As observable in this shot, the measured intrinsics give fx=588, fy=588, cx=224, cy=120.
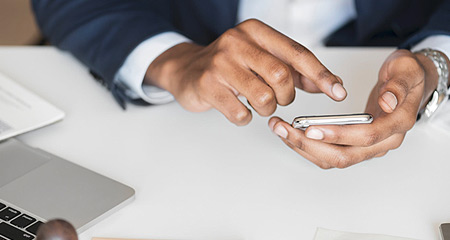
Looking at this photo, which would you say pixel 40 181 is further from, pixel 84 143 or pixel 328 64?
pixel 328 64

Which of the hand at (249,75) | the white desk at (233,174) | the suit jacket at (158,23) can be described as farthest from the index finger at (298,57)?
the suit jacket at (158,23)

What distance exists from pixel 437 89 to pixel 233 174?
320 millimetres

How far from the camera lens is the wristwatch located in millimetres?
781

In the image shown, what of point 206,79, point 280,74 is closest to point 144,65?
point 206,79

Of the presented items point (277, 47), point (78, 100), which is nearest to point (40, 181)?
point (78, 100)

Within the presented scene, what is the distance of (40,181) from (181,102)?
23cm

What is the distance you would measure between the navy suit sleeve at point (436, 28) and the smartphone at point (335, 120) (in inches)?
13.1

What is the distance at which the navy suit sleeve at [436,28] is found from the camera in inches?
35.5

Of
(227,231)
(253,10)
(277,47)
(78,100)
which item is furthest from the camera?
(253,10)

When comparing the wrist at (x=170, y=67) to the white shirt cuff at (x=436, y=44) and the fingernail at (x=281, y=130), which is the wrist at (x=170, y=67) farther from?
the white shirt cuff at (x=436, y=44)

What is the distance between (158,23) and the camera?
0.91 meters

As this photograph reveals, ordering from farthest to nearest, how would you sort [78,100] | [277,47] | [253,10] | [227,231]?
[253,10] → [78,100] → [277,47] → [227,231]

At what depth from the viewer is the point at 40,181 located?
0.66 metres

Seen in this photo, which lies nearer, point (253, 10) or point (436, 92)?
point (436, 92)
